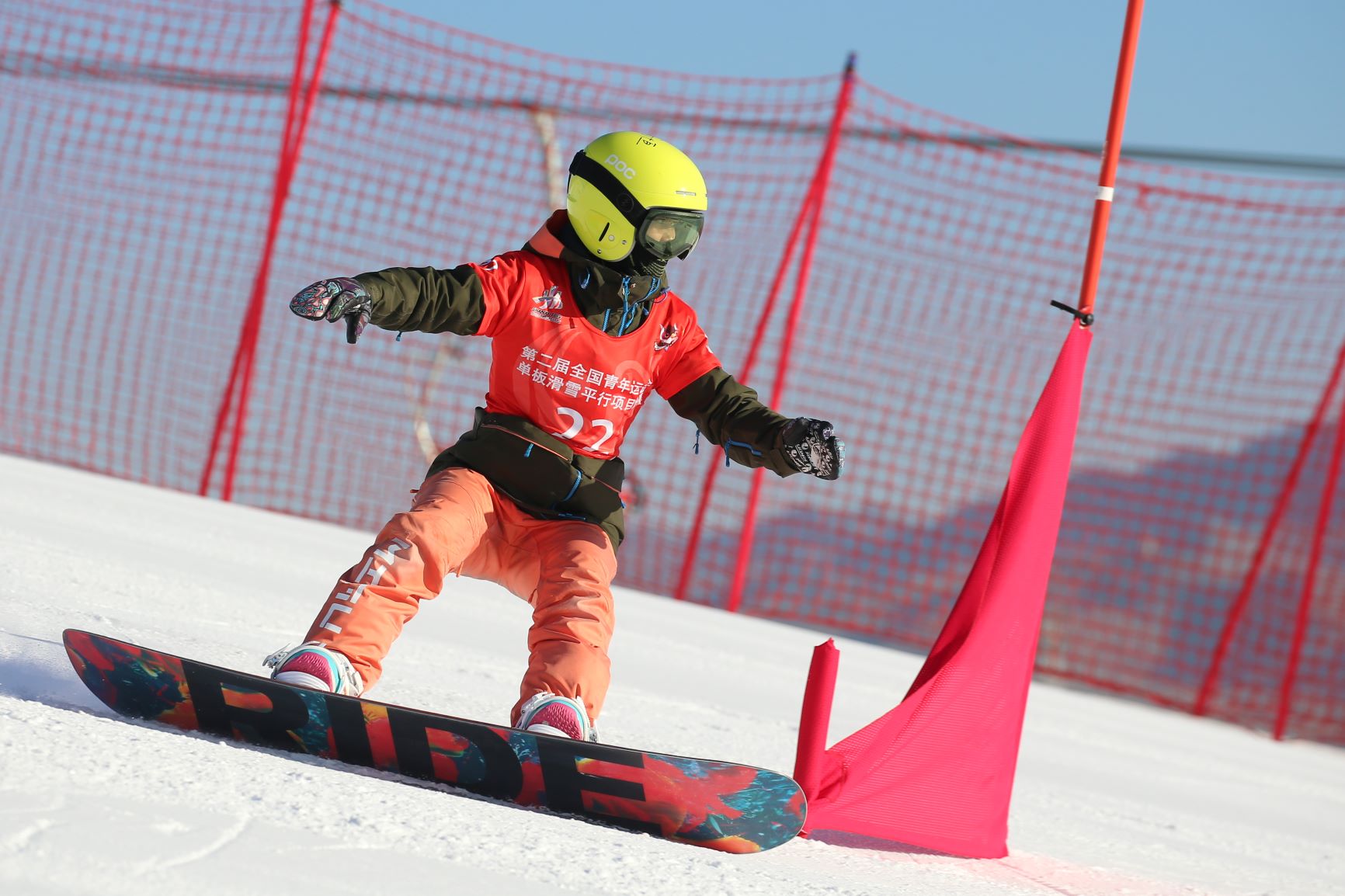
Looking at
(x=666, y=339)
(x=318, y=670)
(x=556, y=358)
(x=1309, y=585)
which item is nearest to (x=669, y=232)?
(x=666, y=339)

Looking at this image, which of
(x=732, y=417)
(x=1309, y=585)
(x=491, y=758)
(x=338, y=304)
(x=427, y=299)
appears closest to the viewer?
(x=491, y=758)

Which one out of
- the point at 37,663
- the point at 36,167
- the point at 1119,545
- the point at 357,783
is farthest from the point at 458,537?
the point at 36,167

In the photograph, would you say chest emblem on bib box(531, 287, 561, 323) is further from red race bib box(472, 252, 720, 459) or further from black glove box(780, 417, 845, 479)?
black glove box(780, 417, 845, 479)

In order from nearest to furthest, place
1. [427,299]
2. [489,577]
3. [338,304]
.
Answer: [338,304]
[427,299]
[489,577]

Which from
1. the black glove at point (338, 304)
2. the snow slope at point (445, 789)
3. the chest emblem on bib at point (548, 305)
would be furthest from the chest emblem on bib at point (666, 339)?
the snow slope at point (445, 789)

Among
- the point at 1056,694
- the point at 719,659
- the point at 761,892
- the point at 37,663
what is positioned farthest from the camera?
the point at 1056,694

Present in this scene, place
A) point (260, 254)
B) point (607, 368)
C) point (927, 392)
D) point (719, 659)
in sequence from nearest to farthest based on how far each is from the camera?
point (607, 368)
point (719, 659)
point (260, 254)
point (927, 392)

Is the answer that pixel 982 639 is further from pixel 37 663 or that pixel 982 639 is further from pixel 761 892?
pixel 37 663

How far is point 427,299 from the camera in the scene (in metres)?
2.55

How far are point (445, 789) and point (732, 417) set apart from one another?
Answer: 1146 millimetres

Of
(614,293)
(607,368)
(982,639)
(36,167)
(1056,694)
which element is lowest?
(1056,694)

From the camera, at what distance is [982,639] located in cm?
268

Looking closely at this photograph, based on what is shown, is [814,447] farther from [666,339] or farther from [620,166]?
[620,166]

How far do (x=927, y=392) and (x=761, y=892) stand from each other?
6239mm
